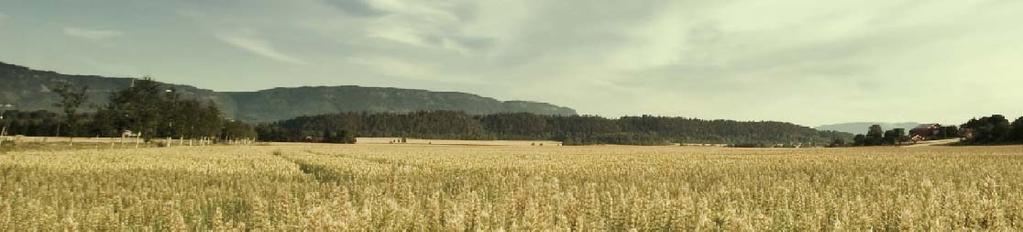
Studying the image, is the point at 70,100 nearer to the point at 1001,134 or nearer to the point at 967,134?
the point at 1001,134

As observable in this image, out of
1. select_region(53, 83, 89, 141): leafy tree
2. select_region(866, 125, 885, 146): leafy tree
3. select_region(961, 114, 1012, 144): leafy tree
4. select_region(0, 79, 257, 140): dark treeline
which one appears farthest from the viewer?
A: select_region(866, 125, 885, 146): leafy tree

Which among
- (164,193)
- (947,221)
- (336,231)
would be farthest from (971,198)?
(164,193)

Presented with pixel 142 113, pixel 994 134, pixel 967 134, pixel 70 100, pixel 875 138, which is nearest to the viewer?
pixel 142 113

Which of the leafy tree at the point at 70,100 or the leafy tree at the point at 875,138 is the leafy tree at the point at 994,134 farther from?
the leafy tree at the point at 70,100

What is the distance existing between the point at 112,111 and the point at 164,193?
69.1m

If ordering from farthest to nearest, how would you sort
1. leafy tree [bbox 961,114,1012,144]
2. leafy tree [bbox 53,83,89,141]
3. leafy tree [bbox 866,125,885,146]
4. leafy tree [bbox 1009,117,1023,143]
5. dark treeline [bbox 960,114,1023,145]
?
leafy tree [bbox 866,125,885,146]
leafy tree [bbox 961,114,1012,144]
dark treeline [bbox 960,114,1023,145]
leafy tree [bbox 1009,117,1023,143]
leafy tree [bbox 53,83,89,141]

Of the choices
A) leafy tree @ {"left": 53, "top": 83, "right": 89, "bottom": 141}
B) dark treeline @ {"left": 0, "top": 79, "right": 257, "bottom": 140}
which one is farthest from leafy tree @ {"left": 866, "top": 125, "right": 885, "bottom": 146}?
leafy tree @ {"left": 53, "top": 83, "right": 89, "bottom": 141}

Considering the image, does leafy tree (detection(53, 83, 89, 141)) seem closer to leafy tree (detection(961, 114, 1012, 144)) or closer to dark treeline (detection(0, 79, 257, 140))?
dark treeline (detection(0, 79, 257, 140))

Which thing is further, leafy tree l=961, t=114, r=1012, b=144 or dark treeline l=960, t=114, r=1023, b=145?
leafy tree l=961, t=114, r=1012, b=144

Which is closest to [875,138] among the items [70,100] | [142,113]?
[142,113]

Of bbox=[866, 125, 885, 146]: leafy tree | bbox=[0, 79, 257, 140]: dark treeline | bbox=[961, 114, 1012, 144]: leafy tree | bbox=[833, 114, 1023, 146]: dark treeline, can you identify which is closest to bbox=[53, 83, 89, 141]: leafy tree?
bbox=[0, 79, 257, 140]: dark treeline

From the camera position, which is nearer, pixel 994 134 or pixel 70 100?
pixel 70 100

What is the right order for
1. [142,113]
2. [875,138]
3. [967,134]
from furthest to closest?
[875,138]
[967,134]
[142,113]

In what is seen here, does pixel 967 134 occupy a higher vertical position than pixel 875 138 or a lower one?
higher
